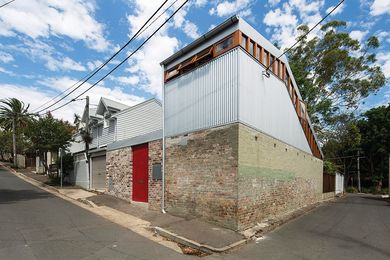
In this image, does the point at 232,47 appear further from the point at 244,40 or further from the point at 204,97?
the point at 204,97

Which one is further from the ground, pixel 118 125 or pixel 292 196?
pixel 118 125

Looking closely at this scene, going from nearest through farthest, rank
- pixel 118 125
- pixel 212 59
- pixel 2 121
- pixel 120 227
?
pixel 120 227, pixel 212 59, pixel 118 125, pixel 2 121

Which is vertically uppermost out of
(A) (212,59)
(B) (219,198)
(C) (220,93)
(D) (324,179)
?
(A) (212,59)

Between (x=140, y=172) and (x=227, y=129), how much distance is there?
5.94 metres

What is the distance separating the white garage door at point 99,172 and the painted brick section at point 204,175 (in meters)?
8.49

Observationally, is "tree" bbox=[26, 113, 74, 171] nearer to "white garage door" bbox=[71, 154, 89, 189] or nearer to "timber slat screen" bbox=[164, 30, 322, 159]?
"white garage door" bbox=[71, 154, 89, 189]

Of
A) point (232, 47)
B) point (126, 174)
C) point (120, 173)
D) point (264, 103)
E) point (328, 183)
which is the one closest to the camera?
point (232, 47)

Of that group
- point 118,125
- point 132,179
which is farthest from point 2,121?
point 132,179

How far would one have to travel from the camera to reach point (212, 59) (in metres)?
11.5

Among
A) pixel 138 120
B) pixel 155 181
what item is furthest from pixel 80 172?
pixel 155 181

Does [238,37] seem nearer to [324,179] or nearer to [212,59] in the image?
[212,59]

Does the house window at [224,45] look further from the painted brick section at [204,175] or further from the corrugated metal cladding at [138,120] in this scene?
the corrugated metal cladding at [138,120]

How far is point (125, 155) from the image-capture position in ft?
53.0

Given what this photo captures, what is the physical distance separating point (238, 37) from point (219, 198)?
5.45m
